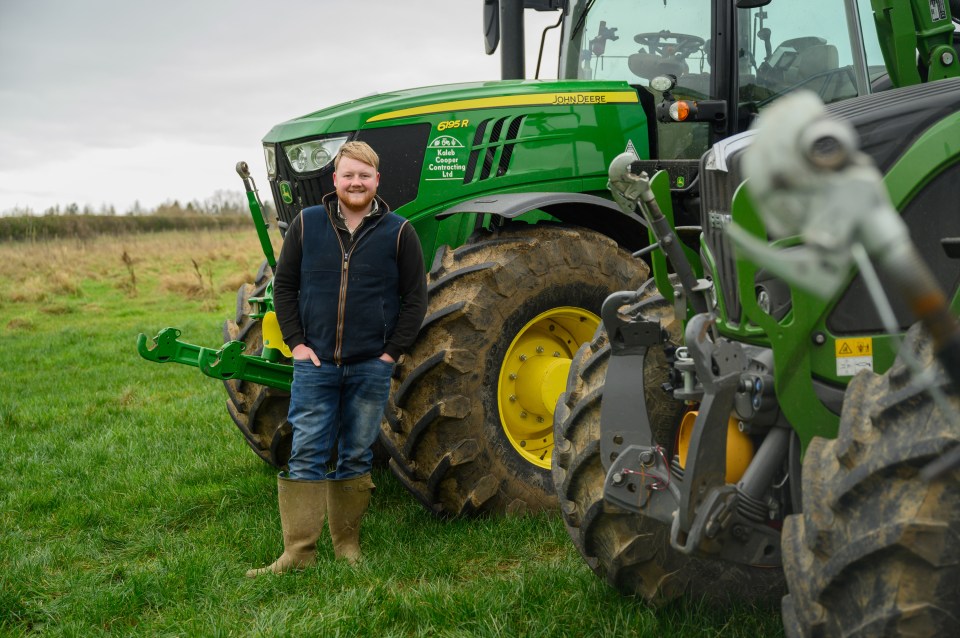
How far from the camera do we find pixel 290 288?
4.30m

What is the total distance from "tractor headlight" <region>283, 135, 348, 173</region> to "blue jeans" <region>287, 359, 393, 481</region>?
1.19 m

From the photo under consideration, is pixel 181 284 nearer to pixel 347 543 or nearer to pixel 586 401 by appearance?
pixel 347 543

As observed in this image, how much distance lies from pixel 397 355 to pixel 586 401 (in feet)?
3.85

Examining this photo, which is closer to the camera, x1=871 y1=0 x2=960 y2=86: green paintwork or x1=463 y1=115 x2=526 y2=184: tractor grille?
x1=871 y1=0 x2=960 y2=86: green paintwork

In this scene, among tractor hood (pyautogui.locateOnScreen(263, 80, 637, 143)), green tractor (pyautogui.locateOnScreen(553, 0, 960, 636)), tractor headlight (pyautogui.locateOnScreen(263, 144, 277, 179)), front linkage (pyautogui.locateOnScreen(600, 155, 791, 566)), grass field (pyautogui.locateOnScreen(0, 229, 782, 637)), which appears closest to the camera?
green tractor (pyautogui.locateOnScreen(553, 0, 960, 636))

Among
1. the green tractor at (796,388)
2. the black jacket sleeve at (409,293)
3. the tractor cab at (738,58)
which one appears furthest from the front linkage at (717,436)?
the tractor cab at (738,58)

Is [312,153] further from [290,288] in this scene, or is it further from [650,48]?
[650,48]

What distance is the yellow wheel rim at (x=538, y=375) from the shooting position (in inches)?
183

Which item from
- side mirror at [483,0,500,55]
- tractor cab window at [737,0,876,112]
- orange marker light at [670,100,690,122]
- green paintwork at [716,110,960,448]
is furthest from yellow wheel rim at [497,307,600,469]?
green paintwork at [716,110,960,448]

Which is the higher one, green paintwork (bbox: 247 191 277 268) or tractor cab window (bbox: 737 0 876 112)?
tractor cab window (bbox: 737 0 876 112)

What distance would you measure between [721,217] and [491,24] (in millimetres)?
3195

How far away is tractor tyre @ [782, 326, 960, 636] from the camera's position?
1.91m

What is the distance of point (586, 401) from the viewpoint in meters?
3.33

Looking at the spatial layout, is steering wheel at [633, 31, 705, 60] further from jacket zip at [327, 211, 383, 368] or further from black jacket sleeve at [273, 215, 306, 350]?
black jacket sleeve at [273, 215, 306, 350]
